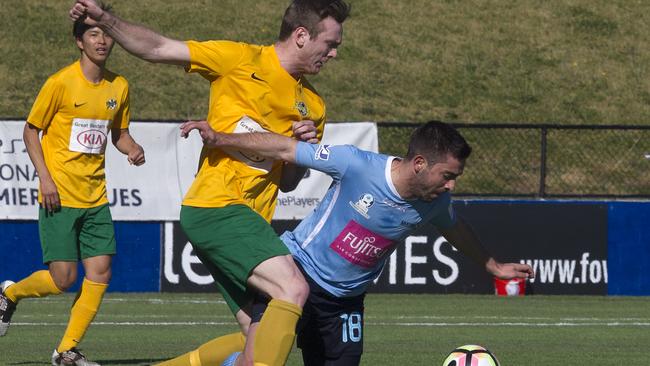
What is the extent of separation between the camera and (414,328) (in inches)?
461

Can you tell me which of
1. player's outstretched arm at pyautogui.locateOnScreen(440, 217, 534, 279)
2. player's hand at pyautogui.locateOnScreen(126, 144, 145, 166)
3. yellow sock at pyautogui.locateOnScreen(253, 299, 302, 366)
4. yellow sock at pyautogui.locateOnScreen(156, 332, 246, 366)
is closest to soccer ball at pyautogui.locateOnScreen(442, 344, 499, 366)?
player's outstretched arm at pyautogui.locateOnScreen(440, 217, 534, 279)

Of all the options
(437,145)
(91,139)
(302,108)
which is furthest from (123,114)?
(437,145)

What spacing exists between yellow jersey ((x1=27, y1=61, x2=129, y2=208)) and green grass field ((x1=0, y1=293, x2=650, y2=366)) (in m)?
1.17

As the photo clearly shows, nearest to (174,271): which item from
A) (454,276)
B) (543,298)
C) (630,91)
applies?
(454,276)

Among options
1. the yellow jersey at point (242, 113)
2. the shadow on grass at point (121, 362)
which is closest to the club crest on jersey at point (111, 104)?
the shadow on grass at point (121, 362)

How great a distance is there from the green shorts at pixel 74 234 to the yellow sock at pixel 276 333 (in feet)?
9.81

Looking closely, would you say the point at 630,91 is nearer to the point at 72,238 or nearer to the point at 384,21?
the point at 384,21

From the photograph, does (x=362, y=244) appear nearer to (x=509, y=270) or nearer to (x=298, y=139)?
(x=298, y=139)

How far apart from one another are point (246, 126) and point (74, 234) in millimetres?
2690

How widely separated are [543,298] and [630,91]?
41.8 ft

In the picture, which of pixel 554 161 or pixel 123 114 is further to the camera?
pixel 554 161

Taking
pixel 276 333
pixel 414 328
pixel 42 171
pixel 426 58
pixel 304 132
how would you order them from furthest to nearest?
pixel 426 58
pixel 414 328
pixel 42 171
pixel 304 132
pixel 276 333

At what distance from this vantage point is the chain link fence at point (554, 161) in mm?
21906

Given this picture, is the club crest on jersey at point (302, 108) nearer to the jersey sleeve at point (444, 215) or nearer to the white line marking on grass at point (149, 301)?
the jersey sleeve at point (444, 215)
